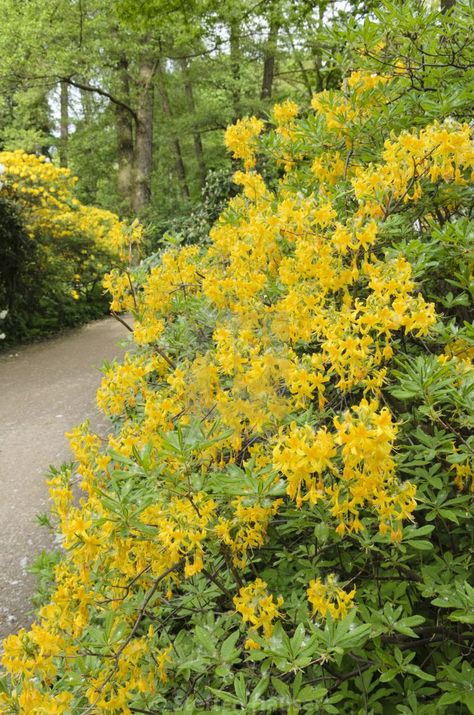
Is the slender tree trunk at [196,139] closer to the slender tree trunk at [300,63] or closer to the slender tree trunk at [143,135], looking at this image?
the slender tree trunk at [143,135]

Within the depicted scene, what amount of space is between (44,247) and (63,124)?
35.4ft

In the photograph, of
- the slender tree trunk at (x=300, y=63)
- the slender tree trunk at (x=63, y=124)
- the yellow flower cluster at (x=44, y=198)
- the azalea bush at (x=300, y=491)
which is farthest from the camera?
the slender tree trunk at (x=63, y=124)

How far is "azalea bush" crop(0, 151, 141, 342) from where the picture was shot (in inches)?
336

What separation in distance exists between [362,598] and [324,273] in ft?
3.43

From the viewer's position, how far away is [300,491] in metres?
1.44

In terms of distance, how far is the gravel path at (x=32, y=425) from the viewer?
363 cm

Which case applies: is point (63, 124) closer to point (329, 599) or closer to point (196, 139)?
point (196, 139)

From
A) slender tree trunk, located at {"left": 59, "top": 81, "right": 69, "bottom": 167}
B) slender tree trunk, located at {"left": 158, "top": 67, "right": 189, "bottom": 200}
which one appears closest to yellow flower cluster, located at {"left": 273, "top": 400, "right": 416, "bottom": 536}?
slender tree trunk, located at {"left": 158, "top": 67, "right": 189, "bottom": 200}

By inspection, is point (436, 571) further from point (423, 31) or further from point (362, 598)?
point (423, 31)

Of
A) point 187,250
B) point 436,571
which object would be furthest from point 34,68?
point 436,571

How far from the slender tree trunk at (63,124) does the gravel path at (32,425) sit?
880 centimetres

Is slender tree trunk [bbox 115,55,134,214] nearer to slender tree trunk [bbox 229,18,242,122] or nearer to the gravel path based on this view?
slender tree trunk [bbox 229,18,242,122]

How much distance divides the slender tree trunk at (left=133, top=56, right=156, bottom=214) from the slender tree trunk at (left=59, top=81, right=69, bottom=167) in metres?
4.06

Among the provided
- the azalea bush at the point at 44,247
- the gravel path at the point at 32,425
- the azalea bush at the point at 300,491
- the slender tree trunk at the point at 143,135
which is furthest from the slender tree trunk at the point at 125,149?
the azalea bush at the point at 300,491
